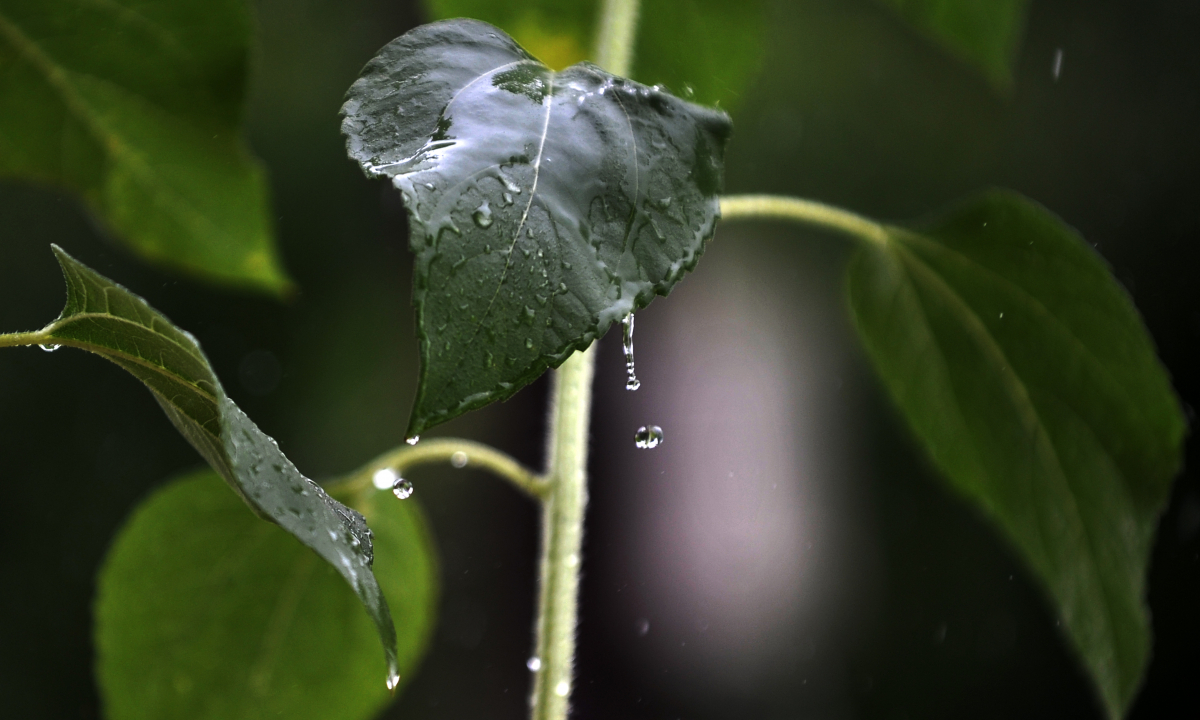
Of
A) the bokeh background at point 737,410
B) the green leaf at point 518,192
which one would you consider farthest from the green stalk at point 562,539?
the bokeh background at point 737,410

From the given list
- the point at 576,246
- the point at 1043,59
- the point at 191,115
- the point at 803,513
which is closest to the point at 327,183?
the point at 803,513

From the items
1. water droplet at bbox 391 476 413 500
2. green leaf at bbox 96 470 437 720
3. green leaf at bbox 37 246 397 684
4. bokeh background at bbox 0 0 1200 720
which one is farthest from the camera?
bokeh background at bbox 0 0 1200 720

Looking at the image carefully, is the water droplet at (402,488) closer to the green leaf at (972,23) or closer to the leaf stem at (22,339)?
the leaf stem at (22,339)

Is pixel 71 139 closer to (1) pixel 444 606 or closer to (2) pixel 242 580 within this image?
(2) pixel 242 580

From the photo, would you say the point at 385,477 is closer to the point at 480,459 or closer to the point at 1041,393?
the point at 480,459

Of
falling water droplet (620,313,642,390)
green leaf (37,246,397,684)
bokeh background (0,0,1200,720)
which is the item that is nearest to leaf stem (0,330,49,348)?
green leaf (37,246,397,684)

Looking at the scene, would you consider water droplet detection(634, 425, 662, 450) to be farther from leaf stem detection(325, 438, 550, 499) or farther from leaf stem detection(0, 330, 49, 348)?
leaf stem detection(0, 330, 49, 348)

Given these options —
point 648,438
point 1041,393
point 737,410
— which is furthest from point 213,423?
point 737,410
